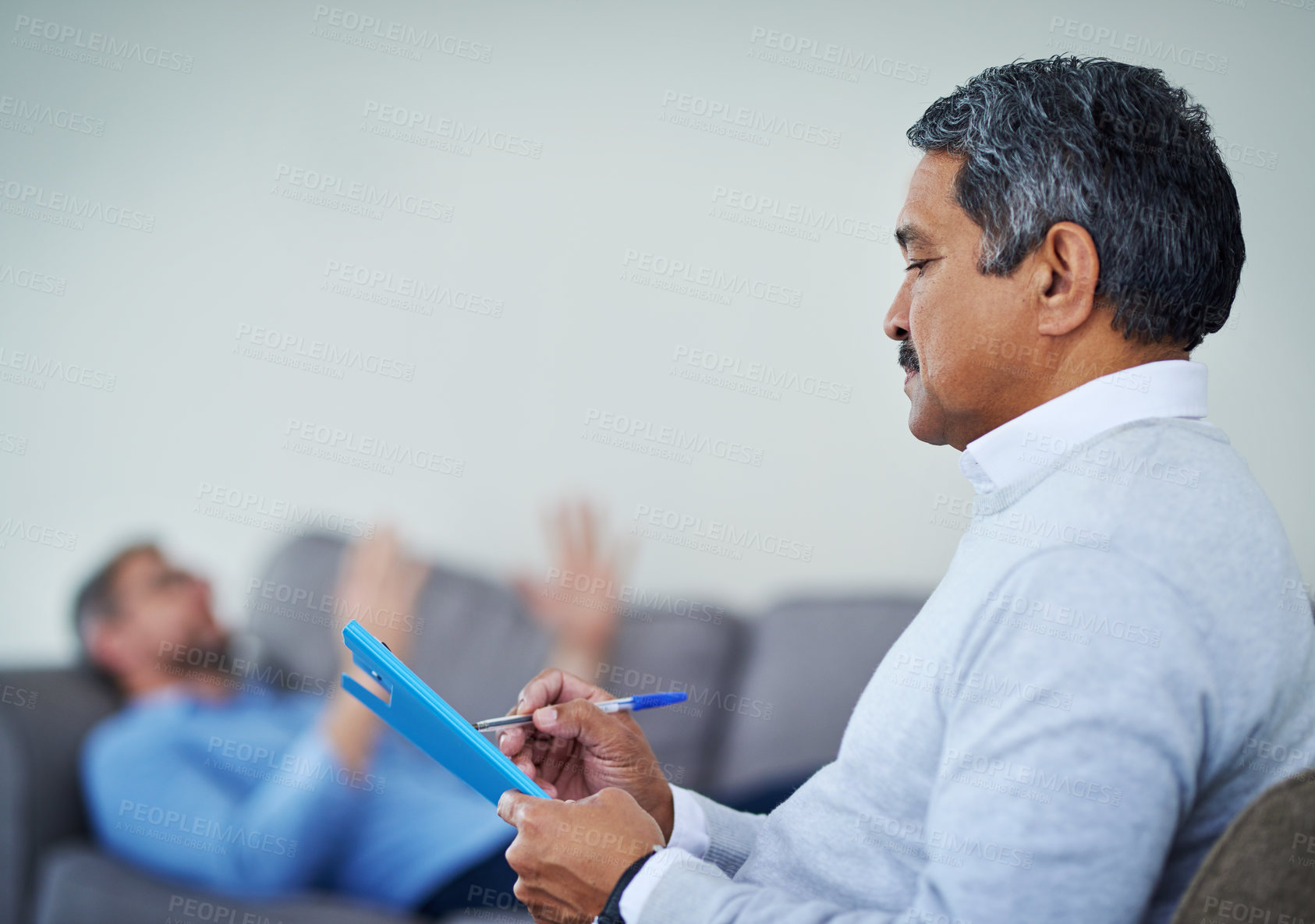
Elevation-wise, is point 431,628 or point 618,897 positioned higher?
point 618,897

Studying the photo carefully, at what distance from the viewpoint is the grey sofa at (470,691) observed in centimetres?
187

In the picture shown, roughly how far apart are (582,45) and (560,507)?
4.14 ft

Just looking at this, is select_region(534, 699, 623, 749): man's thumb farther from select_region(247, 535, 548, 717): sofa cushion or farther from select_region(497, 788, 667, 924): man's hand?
select_region(247, 535, 548, 717): sofa cushion

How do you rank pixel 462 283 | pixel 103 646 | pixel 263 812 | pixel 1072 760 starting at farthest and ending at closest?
pixel 462 283, pixel 103 646, pixel 263 812, pixel 1072 760

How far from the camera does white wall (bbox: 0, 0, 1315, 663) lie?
2.36 meters

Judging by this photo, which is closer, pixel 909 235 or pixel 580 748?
pixel 909 235

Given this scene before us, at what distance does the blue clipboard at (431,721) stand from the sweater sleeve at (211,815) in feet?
3.62

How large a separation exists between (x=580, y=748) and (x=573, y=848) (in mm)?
307

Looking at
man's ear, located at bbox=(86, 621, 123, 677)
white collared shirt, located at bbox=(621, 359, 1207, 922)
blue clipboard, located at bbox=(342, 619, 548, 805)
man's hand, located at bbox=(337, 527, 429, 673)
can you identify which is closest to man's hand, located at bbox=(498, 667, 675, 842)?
blue clipboard, located at bbox=(342, 619, 548, 805)

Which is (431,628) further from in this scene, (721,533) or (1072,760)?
(1072,760)

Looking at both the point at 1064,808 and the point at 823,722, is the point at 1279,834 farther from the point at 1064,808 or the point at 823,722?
the point at 823,722

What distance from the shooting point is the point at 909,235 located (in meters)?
1.02

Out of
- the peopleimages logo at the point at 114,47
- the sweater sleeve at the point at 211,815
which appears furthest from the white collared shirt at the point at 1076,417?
the peopleimages logo at the point at 114,47

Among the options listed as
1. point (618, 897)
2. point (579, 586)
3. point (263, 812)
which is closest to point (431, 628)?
point (579, 586)
